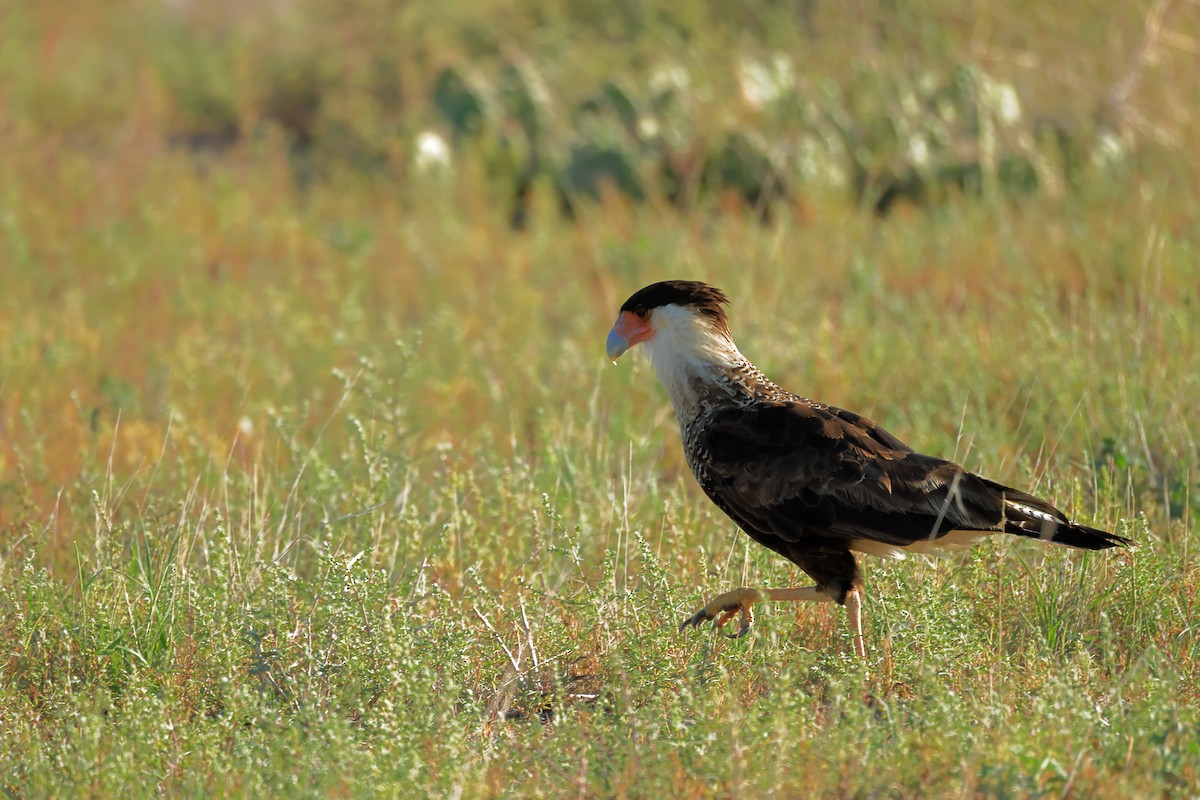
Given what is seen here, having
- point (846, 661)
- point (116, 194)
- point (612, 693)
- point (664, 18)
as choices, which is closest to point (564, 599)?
point (612, 693)

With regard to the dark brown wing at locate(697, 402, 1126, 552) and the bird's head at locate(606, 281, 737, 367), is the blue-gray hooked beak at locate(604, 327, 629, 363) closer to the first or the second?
the bird's head at locate(606, 281, 737, 367)

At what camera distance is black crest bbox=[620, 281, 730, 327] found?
4.56 m

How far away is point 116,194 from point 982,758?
778 centimetres

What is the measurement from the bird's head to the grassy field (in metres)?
0.55

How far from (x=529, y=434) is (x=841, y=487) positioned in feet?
8.50

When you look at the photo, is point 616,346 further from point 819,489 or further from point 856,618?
point 856,618

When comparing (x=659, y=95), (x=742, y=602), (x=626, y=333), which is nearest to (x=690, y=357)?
(x=626, y=333)

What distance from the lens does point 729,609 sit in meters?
4.20

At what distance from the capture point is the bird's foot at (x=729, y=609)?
4.11m

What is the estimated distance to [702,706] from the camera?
3.43 m

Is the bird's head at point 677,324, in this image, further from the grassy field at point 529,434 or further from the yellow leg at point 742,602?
the yellow leg at point 742,602

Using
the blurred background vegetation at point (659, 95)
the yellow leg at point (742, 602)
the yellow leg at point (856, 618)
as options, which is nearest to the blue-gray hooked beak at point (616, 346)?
the yellow leg at point (742, 602)

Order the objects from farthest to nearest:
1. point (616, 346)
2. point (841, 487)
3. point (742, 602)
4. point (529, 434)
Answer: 1. point (529, 434)
2. point (616, 346)
3. point (742, 602)
4. point (841, 487)

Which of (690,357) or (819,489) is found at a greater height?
(690,357)
